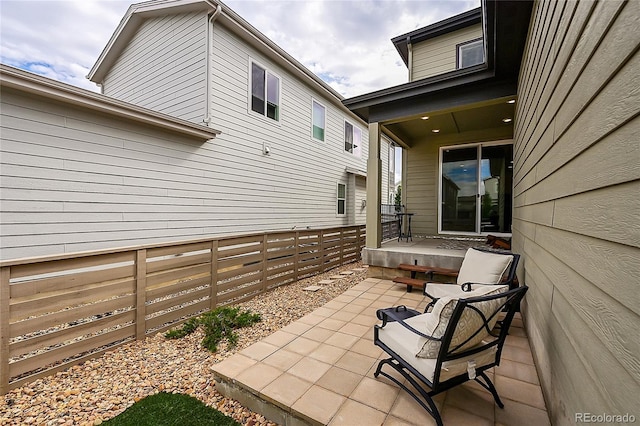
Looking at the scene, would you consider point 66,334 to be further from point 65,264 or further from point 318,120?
point 318,120

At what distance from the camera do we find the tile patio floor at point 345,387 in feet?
6.16

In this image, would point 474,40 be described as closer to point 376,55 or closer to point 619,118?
point 376,55

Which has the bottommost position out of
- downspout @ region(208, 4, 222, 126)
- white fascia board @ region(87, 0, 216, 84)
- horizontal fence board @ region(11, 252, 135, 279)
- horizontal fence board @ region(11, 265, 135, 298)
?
horizontal fence board @ region(11, 265, 135, 298)

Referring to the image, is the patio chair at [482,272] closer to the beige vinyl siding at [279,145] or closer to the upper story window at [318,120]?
the beige vinyl siding at [279,145]

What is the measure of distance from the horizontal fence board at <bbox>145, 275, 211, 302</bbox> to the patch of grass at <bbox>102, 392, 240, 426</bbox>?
55.7 inches

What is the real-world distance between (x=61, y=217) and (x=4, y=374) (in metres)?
2.33

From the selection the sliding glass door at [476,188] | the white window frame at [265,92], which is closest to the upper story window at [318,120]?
the white window frame at [265,92]

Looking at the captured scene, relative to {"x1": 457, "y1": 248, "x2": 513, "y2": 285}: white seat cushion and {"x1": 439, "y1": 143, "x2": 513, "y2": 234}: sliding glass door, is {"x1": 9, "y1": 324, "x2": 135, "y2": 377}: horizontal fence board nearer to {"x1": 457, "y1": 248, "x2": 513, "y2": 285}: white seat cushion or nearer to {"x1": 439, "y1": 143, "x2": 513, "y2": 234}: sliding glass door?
{"x1": 457, "y1": 248, "x2": 513, "y2": 285}: white seat cushion

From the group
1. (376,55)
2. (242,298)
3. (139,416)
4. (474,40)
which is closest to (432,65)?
(474,40)

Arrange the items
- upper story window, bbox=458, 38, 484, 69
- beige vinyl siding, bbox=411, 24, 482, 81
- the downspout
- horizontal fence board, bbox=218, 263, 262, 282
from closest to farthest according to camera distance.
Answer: horizontal fence board, bbox=218, 263, 262, 282 < the downspout < upper story window, bbox=458, 38, 484, 69 < beige vinyl siding, bbox=411, 24, 482, 81

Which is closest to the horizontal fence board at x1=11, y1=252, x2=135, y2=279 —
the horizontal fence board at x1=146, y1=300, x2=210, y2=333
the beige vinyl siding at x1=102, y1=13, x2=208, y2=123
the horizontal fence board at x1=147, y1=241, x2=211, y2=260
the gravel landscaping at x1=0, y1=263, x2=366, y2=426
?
the horizontal fence board at x1=147, y1=241, x2=211, y2=260

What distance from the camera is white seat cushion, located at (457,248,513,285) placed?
3034 millimetres

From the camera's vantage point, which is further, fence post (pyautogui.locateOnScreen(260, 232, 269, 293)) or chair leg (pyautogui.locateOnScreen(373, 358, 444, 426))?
fence post (pyautogui.locateOnScreen(260, 232, 269, 293))

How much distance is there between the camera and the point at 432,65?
7.54 metres
